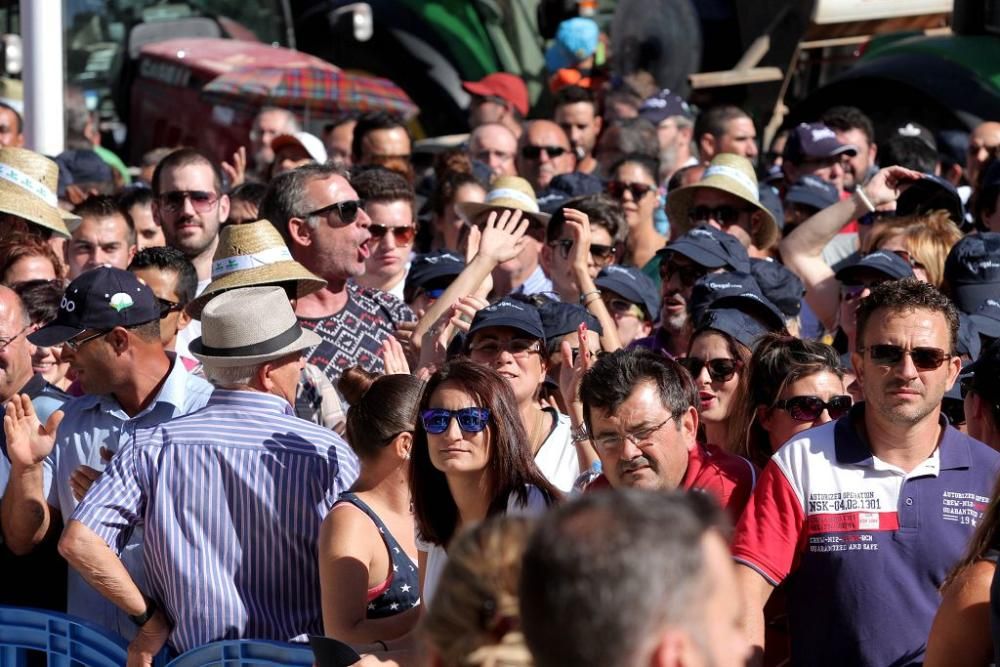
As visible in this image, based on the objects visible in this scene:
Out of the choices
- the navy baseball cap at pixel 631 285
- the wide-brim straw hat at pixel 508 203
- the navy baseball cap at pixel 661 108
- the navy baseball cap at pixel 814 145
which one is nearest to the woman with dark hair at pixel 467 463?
the navy baseball cap at pixel 631 285

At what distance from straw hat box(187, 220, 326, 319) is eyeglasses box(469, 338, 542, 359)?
90 cm

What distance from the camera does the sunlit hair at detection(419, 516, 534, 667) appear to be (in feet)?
7.56

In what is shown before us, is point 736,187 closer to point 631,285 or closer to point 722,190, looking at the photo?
point 722,190

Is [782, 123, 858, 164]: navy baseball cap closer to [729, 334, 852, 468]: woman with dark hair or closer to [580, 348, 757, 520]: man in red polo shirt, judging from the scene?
[729, 334, 852, 468]: woman with dark hair

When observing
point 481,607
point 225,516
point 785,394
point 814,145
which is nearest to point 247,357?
point 225,516

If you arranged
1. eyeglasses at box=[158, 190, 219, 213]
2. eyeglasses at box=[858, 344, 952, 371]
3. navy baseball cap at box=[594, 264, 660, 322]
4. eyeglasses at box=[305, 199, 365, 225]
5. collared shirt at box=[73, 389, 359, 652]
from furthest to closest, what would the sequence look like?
eyeglasses at box=[158, 190, 219, 213] < navy baseball cap at box=[594, 264, 660, 322] < eyeglasses at box=[305, 199, 365, 225] < collared shirt at box=[73, 389, 359, 652] < eyeglasses at box=[858, 344, 952, 371]

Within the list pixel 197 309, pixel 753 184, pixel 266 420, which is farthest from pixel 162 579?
pixel 753 184

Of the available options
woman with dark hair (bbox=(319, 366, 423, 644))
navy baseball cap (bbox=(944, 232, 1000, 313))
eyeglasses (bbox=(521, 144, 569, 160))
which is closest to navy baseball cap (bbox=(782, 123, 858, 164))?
eyeglasses (bbox=(521, 144, 569, 160))

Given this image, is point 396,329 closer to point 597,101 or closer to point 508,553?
point 508,553

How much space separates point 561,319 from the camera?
5.71m

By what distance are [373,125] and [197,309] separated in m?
3.79

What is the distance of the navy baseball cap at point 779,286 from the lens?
6441 mm

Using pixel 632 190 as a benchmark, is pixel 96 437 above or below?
below

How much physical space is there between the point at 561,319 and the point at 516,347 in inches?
15.3
